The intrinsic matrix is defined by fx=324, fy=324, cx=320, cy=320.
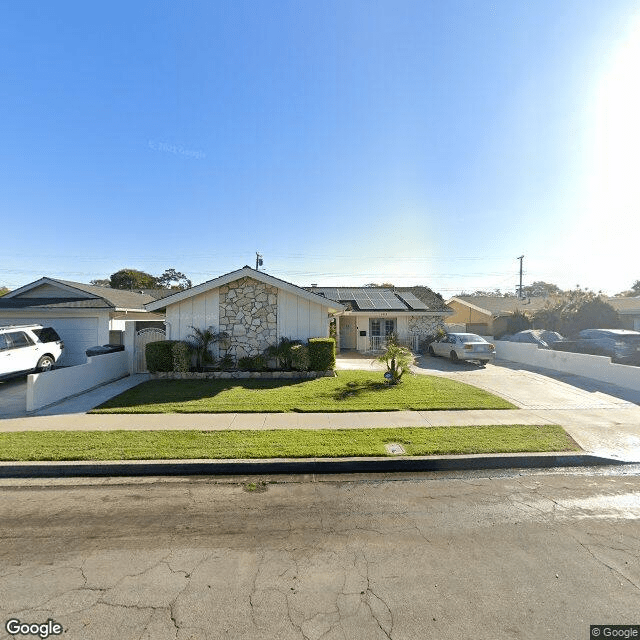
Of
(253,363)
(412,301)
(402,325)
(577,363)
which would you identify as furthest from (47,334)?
(577,363)

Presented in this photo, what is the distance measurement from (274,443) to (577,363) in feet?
42.4

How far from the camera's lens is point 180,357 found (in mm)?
11023

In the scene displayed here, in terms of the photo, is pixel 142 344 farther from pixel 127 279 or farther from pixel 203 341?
pixel 127 279

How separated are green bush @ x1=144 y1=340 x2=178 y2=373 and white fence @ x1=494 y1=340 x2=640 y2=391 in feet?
49.3

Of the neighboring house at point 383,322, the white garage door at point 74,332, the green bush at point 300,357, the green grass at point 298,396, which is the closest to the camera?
the green grass at point 298,396

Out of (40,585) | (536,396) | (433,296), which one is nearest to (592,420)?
(536,396)

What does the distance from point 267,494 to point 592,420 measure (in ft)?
24.3

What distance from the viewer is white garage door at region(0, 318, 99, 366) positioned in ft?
42.9

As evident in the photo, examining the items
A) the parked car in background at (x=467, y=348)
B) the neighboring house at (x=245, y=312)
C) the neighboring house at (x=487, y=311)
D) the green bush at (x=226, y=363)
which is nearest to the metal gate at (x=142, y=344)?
the neighboring house at (x=245, y=312)

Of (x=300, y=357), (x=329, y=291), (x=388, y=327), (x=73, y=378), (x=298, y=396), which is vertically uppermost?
(x=329, y=291)

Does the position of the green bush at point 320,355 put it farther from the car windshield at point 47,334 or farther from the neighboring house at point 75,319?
the car windshield at point 47,334

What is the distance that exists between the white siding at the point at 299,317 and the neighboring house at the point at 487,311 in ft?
53.2

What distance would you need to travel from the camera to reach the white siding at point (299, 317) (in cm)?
1222

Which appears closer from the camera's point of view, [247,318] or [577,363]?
[247,318]
